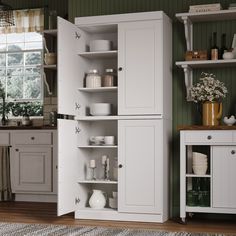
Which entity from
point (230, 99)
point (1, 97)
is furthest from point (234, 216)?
point (1, 97)

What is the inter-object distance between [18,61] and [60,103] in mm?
2915

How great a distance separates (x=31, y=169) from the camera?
6.52m

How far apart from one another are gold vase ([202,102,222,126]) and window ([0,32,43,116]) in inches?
118

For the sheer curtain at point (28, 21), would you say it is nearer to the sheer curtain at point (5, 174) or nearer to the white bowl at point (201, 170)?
the sheer curtain at point (5, 174)

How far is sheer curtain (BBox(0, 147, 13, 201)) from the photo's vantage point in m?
6.59

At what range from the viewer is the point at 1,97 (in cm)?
754

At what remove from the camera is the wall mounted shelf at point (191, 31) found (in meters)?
4.98

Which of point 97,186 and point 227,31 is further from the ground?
point 227,31

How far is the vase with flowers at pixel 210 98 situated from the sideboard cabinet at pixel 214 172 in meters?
0.21

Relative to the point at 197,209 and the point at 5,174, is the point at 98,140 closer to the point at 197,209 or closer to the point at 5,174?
the point at 197,209

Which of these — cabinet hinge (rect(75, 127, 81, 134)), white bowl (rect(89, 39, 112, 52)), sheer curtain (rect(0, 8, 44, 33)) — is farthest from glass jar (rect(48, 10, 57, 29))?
cabinet hinge (rect(75, 127, 81, 134))

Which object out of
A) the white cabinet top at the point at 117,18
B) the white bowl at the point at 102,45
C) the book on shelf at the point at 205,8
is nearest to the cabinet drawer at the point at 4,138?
the white bowl at the point at 102,45

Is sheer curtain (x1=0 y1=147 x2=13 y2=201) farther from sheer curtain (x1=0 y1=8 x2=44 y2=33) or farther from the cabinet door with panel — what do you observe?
sheer curtain (x1=0 y1=8 x2=44 y2=33)

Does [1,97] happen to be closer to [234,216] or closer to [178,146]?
[178,146]
